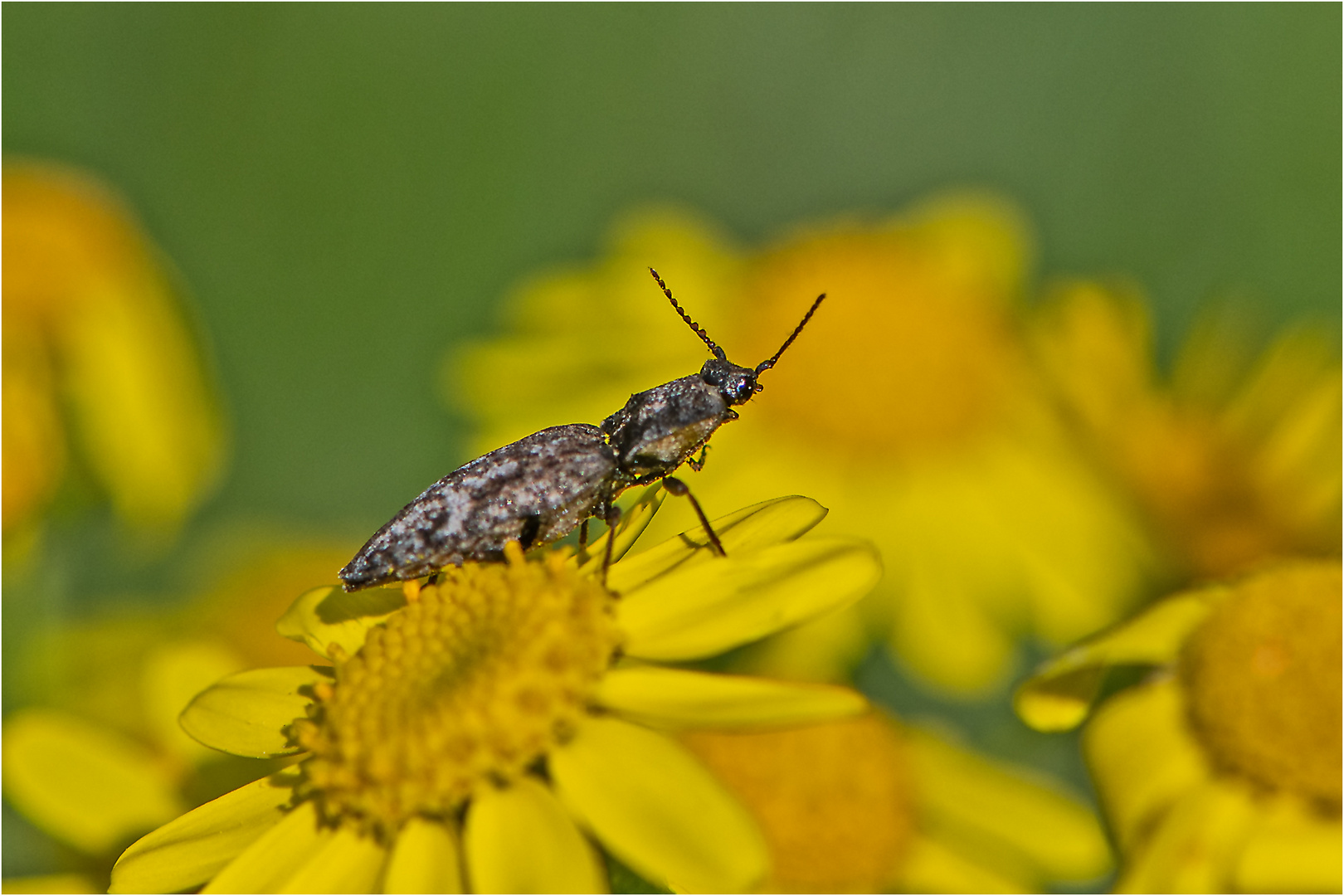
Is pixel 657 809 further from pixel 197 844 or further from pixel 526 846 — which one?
pixel 197 844

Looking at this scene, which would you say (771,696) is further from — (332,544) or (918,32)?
(918,32)

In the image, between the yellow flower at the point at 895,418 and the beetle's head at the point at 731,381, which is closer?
the beetle's head at the point at 731,381

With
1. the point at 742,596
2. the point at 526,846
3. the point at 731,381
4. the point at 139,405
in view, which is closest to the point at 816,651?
the point at 731,381

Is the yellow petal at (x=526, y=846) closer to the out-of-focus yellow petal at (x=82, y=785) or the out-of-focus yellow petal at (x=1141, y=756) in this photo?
the out-of-focus yellow petal at (x=82, y=785)

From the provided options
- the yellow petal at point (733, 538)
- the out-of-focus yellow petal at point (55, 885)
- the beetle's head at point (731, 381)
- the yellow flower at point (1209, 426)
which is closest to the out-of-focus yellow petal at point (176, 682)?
the out-of-focus yellow petal at point (55, 885)

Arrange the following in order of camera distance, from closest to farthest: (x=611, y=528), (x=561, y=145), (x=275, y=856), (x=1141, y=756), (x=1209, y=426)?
(x=275, y=856), (x=611, y=528), (x=1141, y=756), (x=1209, y=426), (x=561, y=145)

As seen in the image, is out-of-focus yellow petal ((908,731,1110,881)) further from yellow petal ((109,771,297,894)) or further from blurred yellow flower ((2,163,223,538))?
blurred yellow flower ((2,163,223,538))
